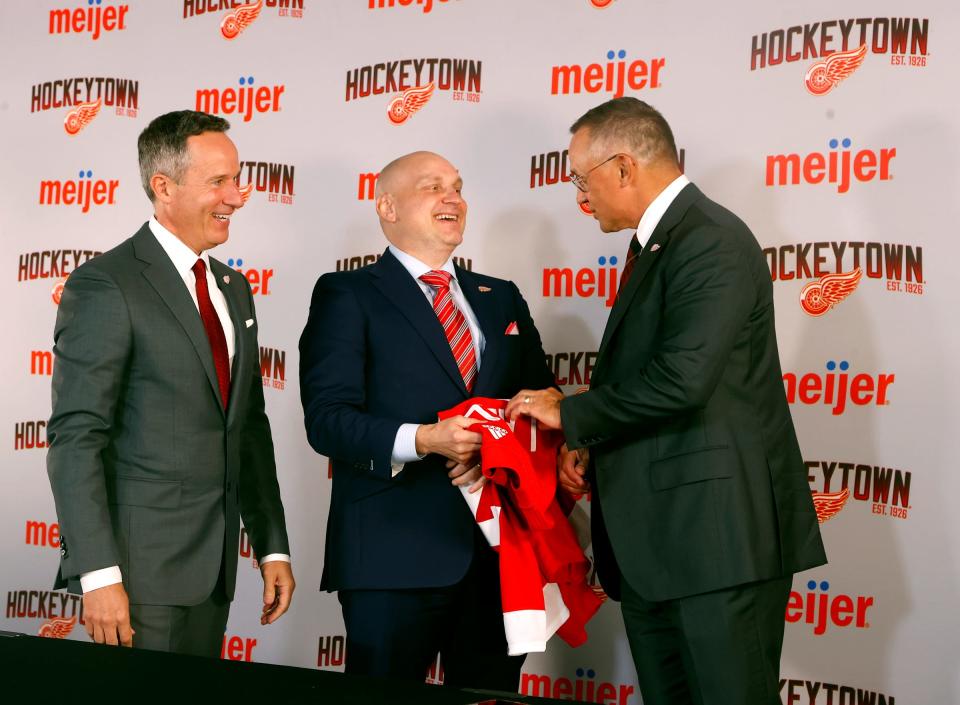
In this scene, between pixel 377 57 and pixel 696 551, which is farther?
pixel 377 57

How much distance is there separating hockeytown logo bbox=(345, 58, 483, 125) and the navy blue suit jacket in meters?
1.17

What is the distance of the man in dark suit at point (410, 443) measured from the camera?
94.7 inches

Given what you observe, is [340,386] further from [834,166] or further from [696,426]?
[834,166]

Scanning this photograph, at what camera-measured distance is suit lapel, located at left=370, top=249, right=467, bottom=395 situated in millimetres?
2527

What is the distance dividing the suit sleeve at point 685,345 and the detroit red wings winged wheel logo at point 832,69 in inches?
46.8

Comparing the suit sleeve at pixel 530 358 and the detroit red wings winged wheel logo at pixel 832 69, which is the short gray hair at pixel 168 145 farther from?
the detroit red wings winged wheel logo at pixel 832 69

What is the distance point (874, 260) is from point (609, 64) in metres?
1.11

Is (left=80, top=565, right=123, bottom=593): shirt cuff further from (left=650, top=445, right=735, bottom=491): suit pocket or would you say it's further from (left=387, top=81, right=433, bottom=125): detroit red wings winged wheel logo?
(left=387, top=81, right=433, bottom=125): detroit red wings winged wheel logo

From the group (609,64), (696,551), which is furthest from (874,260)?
(696,551)

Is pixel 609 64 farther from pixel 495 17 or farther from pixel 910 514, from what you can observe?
pixel 910 514

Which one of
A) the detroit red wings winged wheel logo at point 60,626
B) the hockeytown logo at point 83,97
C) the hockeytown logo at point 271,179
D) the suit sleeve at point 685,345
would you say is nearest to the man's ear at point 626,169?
the suit sleeve at point 685,345

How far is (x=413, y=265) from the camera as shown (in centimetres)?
269

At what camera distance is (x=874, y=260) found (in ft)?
9.97

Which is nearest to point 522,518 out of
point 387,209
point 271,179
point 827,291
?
point 387,209
